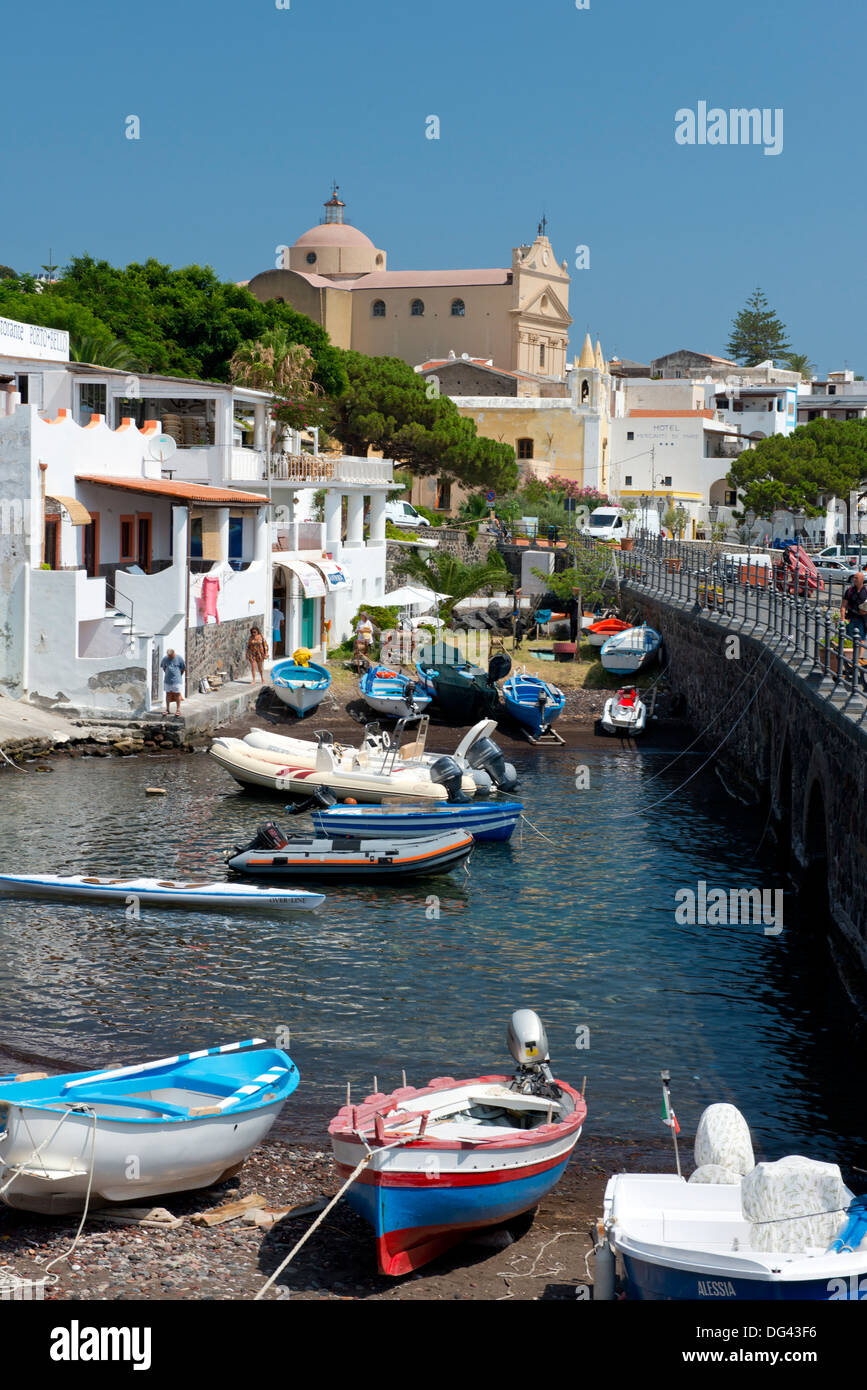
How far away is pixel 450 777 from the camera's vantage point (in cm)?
3030

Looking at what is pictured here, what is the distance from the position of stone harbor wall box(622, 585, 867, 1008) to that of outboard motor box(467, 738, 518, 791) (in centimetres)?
590

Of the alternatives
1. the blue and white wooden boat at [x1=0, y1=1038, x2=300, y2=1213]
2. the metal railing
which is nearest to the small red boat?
the metal railing

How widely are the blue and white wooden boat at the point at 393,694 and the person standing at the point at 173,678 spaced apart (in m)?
6.46

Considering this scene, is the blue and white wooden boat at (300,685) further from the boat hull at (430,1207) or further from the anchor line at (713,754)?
the boat hull at (430,1207)

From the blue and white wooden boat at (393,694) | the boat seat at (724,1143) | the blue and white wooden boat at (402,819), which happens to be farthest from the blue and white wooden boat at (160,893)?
the blue and white wooden boat at (393,694)

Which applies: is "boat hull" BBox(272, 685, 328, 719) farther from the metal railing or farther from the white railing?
the metal railing

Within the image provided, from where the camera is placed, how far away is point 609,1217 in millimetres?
11094

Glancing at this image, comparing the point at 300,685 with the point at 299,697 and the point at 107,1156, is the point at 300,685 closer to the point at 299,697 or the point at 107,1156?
the point at 299,697

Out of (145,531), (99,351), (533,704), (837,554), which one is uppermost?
(99,351)

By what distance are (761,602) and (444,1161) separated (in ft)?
104

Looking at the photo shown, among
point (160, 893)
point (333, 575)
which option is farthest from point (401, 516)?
point (160, 893)

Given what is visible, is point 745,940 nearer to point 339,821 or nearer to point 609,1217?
point 339,821

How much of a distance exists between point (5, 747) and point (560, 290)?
9128cm
